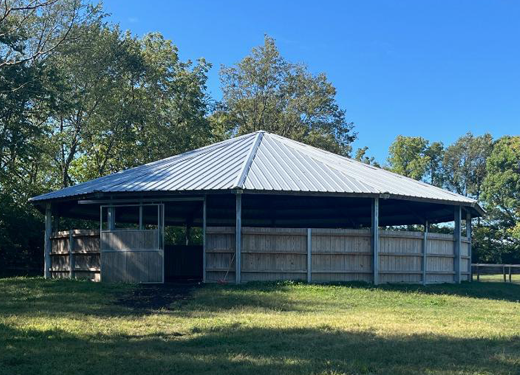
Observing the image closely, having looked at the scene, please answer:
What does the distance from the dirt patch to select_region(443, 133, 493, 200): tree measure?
4792 centimetres

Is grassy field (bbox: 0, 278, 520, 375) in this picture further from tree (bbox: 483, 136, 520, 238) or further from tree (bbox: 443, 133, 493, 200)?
tree (bbox: 443, 133, 493, 200)

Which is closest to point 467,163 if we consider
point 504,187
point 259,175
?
point 504,187

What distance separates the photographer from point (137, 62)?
3428cm

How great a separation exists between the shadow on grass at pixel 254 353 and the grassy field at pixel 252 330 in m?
0.01

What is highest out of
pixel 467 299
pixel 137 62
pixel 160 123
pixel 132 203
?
pixel 137 62

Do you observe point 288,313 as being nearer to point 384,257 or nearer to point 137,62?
point 384,257

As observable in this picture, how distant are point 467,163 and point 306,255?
47179mm

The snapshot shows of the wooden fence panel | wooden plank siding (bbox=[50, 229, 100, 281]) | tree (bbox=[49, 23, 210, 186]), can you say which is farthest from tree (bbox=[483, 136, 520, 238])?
wooden plank siding (bbox=[50, 229, 100, 281])

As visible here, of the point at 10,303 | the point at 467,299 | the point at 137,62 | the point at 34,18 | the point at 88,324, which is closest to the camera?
the point at 88,324

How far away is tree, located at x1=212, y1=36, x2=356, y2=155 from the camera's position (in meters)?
44.9

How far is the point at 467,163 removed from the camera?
199ft

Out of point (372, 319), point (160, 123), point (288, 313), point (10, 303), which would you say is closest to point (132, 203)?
point (10, 303)

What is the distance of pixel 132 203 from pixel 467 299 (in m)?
9.88

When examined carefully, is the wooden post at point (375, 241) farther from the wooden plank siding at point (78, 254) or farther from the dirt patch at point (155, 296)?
the wooden plank siding at point (78, 254)
